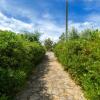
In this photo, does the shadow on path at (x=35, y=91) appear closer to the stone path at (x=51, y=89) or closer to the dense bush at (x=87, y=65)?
the stone path at (x=51, y=89)

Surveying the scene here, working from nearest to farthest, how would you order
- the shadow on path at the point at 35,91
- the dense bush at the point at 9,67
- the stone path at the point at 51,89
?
the dense bush at the point at 9,67
the shadow on path at the point at 35,91
the stone path at the point at 51,89

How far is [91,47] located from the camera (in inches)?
390

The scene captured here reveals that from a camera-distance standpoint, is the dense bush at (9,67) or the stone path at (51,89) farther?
the stone path at (51,89)

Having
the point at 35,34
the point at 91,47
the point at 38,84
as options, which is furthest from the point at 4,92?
the point at 35,34

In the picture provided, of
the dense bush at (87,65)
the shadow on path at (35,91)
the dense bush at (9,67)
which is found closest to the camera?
the dense bush at (9,67)

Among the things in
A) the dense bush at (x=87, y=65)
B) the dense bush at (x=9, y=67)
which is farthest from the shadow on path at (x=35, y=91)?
the dense bush at (x=87, y=65)

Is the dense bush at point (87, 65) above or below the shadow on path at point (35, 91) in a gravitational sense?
above

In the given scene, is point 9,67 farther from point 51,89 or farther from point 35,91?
point 51,89

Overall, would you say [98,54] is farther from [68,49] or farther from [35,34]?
[35,34]

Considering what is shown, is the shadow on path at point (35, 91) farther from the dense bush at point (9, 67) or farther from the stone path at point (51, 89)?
the dense bush at point (9, 67)

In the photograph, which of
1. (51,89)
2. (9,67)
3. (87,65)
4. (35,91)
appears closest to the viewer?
(9,67)

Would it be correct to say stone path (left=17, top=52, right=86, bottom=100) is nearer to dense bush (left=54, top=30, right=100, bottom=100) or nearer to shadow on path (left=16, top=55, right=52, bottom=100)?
shadow on path (left=16, top=55, right=52, bottom=100)

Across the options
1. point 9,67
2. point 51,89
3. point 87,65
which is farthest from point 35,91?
point 87,65

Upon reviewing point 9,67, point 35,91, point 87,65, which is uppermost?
point 9,67
